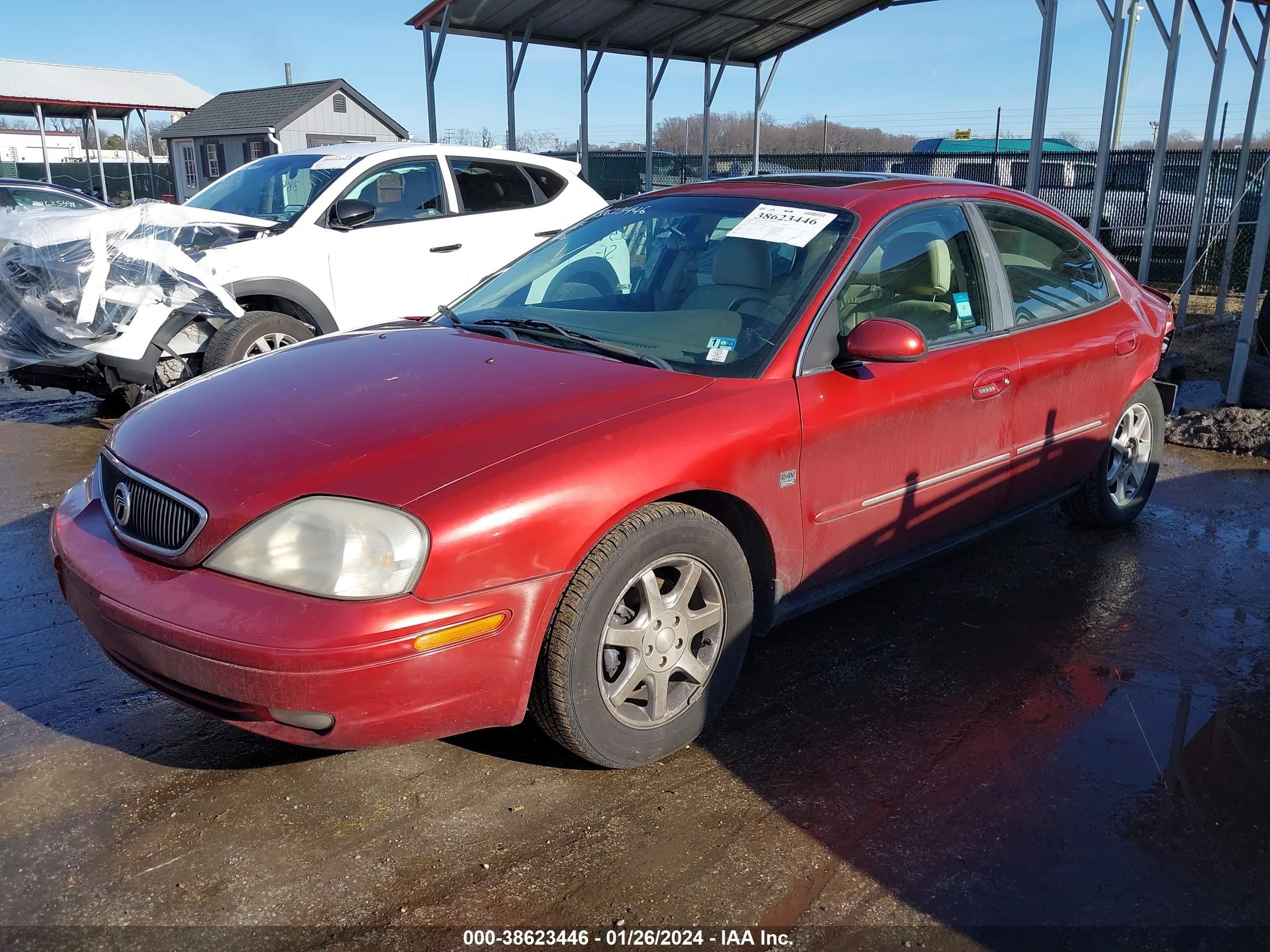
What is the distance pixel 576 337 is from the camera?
340cm

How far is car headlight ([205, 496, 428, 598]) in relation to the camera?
2.36 m

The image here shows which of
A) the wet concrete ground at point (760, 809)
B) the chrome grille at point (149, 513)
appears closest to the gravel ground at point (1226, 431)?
the wet concrete ground at point (760, 809)

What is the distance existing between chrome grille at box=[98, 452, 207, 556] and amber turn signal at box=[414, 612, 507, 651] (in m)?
0.66

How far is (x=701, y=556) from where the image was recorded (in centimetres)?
289

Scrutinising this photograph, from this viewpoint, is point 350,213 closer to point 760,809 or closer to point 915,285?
point 915,285

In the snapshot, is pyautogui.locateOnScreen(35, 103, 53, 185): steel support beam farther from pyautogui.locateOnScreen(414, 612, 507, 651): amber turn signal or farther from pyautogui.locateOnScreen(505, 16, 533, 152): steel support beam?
pyautogui.locateOnScreen(414, 612, 507, 651): amber turn signal

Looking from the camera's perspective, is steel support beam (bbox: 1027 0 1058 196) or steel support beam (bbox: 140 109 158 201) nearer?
steel support beam (bbox: 1027 0 1058 196)

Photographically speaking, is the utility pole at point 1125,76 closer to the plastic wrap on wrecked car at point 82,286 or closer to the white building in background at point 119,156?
the plastic wrap on wrecked car at point 82,286

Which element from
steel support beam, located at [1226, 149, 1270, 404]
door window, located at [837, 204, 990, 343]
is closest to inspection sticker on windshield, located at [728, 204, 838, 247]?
door window, located at [837, 204, 990, 343]

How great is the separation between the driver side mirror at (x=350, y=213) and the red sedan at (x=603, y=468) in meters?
3.06

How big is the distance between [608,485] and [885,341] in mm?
1114

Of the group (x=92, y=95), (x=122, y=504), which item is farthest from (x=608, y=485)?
(x=92, y=95)

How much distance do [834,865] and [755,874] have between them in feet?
0.69

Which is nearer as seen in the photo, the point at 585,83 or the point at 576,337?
the point at 576,337
